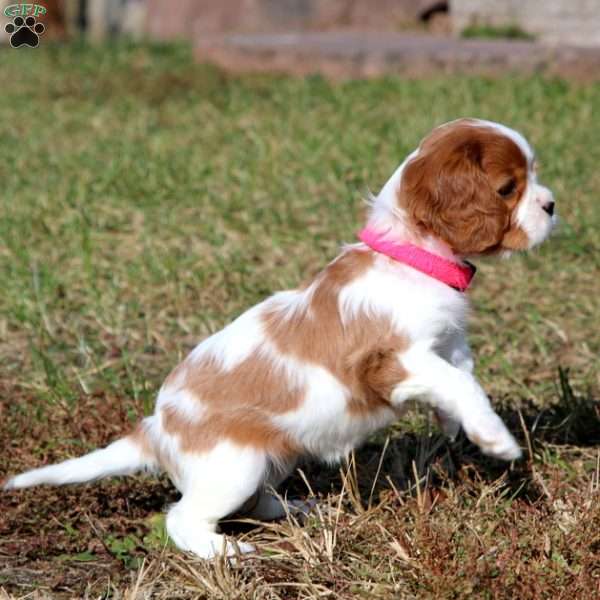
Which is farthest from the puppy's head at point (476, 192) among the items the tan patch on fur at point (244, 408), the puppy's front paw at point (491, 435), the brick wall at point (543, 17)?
the brick wall at point (543, 17)

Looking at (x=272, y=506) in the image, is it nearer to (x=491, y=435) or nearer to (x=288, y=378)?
(x=288, y=378)

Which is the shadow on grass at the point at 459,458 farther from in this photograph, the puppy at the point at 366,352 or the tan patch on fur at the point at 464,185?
the tan patch on fur at the point at 464,185

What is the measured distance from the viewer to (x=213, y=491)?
3.22 meters

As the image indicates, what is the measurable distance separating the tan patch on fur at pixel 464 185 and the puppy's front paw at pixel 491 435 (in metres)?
0.48

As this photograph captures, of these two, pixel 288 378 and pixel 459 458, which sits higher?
pixel 288 378

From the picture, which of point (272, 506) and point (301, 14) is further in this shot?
point (301, 14)

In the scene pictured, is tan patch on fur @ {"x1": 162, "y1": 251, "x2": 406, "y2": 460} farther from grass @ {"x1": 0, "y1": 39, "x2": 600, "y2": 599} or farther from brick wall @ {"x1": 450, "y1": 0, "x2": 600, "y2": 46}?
brick wall @ {"x1": 450, "y1": 0, "x2": 600, "y2": 46}

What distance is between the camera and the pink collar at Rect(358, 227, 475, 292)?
3.21 metres

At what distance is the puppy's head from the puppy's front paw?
48 centimetres

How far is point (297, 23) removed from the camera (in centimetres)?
Result: 1370

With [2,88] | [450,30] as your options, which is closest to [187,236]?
[2,88]

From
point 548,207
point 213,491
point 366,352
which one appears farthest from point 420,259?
point 213,491

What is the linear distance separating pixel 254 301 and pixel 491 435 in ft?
7.27

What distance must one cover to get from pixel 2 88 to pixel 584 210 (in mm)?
6364
